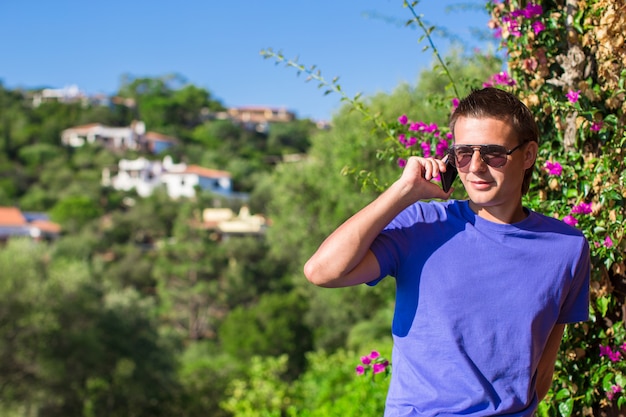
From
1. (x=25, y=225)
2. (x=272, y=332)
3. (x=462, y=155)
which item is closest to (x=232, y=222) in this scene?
(x=25, y=225)

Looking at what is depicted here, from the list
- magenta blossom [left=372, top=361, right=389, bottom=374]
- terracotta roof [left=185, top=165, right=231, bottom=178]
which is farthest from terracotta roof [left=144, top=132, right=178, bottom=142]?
magenta blossom [left=372, top=361, right=389, bottom=374]

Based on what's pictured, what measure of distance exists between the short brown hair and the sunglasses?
0.04 m

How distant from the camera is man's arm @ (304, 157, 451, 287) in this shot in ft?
4.67

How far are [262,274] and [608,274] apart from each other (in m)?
37.2

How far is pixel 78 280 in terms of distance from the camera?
19312 millimetres

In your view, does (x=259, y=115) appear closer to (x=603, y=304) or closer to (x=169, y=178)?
(x=169, y=178)

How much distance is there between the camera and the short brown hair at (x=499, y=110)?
1.50 meters

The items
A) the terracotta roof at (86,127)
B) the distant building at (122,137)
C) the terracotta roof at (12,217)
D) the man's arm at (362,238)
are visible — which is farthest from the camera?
the terracotta roof at (86,127)

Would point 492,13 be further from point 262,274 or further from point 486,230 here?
point 262,274

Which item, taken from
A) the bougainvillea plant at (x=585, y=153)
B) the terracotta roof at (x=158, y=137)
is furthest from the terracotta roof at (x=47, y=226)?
the bougainvillea plant at (x=585, y=153)

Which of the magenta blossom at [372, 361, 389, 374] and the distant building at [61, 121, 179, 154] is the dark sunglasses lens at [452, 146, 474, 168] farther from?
the distant building at [61, 121, 179, 154]

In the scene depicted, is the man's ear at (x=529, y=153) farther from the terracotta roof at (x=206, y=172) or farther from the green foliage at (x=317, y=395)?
the terracotta roof at (x=206, y=172)

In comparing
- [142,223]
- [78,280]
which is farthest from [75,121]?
[78,280]

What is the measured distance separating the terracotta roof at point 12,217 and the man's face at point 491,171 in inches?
2027
